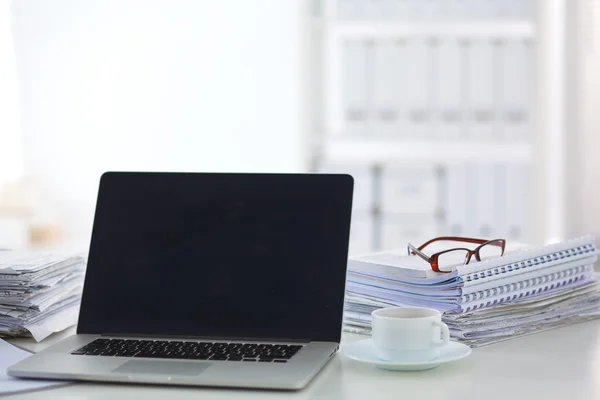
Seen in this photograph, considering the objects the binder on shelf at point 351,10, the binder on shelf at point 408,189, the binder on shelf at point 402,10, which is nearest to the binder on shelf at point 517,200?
the binder on shelf at point 408,189

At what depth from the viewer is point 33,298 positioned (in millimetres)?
1159

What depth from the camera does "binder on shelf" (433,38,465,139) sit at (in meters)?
3.15

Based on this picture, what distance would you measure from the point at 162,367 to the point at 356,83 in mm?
2465

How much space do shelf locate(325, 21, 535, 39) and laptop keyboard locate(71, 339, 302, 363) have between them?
7.91ft

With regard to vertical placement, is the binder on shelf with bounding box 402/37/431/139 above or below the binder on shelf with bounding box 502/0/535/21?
below

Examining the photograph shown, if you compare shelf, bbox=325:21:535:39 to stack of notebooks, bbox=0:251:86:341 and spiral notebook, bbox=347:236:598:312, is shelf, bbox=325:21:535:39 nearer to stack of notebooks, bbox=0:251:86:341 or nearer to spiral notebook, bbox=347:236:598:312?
spiral notebook, bbox=347:236:598:312

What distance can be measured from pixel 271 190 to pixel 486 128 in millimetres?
2260

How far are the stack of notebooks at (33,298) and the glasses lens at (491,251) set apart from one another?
0.62 meters

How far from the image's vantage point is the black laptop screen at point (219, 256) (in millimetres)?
1021

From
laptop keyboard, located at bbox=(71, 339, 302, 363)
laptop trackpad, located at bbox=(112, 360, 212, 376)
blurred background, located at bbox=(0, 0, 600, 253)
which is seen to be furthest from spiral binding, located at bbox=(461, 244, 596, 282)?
blurred background, located at bbox=(0, 0, 600, 253)

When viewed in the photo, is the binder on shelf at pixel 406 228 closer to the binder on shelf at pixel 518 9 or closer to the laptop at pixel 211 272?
the binder on shelf at pixel 518 9

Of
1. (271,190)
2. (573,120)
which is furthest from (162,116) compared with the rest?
(271,190)

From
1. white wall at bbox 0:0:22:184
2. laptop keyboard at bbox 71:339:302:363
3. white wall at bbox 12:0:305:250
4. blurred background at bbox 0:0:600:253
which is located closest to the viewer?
laptop keyboard at bbox 71:339:302:363

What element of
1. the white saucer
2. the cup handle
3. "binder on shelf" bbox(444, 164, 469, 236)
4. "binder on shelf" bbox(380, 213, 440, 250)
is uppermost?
the cup handle
